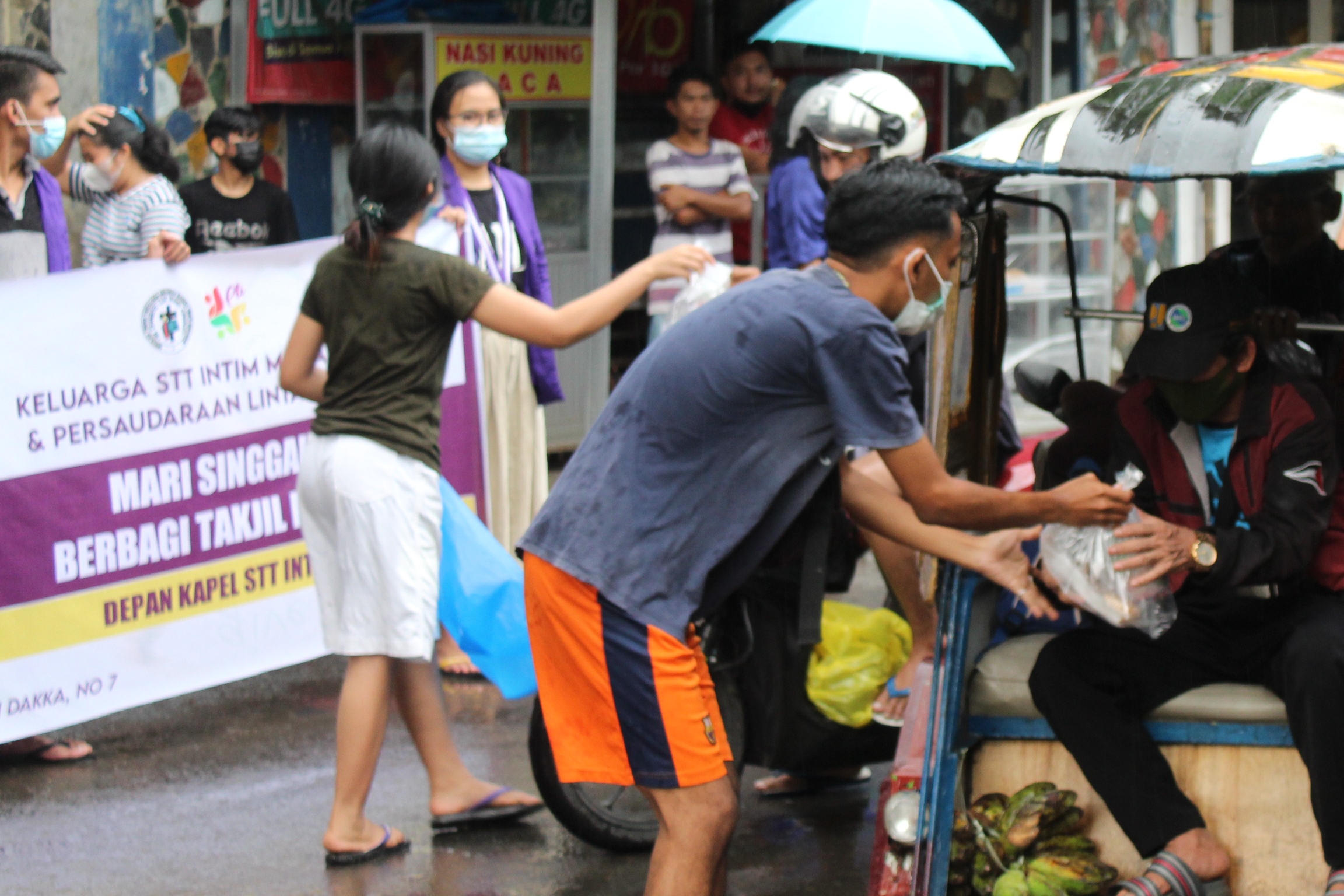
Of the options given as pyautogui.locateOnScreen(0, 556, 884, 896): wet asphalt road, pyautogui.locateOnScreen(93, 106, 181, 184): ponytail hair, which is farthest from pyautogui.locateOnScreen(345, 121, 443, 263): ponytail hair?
pyautogui.locateOnScreen(93, 106, 181, 184): ponytail hair

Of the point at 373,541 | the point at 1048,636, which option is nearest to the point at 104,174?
the point at 373,541

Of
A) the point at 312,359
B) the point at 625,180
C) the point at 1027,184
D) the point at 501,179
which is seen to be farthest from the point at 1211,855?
the point at 625,180

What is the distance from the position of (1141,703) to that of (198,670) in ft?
10.3

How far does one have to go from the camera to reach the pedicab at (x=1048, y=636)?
3.23 metres

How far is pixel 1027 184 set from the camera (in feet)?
15.7

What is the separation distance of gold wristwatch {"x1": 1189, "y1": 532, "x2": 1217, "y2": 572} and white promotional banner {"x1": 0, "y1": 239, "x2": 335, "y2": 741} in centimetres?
327

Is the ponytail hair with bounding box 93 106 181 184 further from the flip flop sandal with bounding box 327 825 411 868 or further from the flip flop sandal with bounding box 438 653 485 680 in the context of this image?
the flip flop sandal with bounding box 327 825 411 868

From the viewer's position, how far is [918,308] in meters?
3.18

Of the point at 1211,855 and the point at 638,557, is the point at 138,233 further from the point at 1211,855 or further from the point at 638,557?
the point at 1211,855

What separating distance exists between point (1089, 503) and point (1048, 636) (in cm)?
70

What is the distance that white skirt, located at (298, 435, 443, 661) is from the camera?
4.16 m

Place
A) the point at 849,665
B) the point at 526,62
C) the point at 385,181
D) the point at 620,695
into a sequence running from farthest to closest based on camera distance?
the point at 526,62 < the point at 849,665 < the point at 385,181 < the point at 620,695

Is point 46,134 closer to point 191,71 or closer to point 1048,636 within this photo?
point 191,71

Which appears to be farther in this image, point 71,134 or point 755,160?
point 755,160
